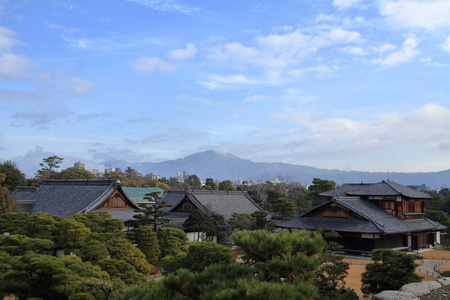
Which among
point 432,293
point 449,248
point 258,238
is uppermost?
point 258,238

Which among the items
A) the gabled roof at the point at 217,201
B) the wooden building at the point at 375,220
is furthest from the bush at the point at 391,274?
the gabled roof at the point at 217,201

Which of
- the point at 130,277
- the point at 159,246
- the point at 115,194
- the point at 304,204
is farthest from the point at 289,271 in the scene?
the point at 304,204

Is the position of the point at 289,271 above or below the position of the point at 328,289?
above

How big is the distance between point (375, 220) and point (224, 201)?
15.7 metres

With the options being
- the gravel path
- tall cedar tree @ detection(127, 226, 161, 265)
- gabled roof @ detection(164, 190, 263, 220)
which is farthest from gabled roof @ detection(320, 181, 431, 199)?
the gravel path

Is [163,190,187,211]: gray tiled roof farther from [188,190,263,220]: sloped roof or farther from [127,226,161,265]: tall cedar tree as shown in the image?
[127,226,161,265]: tall cedar tree

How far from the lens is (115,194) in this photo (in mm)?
28266

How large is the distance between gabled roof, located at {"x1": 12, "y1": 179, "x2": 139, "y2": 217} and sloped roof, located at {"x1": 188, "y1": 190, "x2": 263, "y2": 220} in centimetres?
914

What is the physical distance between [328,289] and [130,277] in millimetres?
7413

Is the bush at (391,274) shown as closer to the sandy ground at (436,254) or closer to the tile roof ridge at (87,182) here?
the sandy ground at (436,254)

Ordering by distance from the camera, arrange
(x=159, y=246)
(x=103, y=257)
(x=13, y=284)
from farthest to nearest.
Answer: (x=159, y=246) → (x=103, y=257) → (x=13, y=284)

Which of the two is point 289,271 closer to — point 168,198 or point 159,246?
point 159,246

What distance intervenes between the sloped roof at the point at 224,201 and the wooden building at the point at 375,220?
664cm

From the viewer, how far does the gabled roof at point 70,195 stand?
87.9 feet
